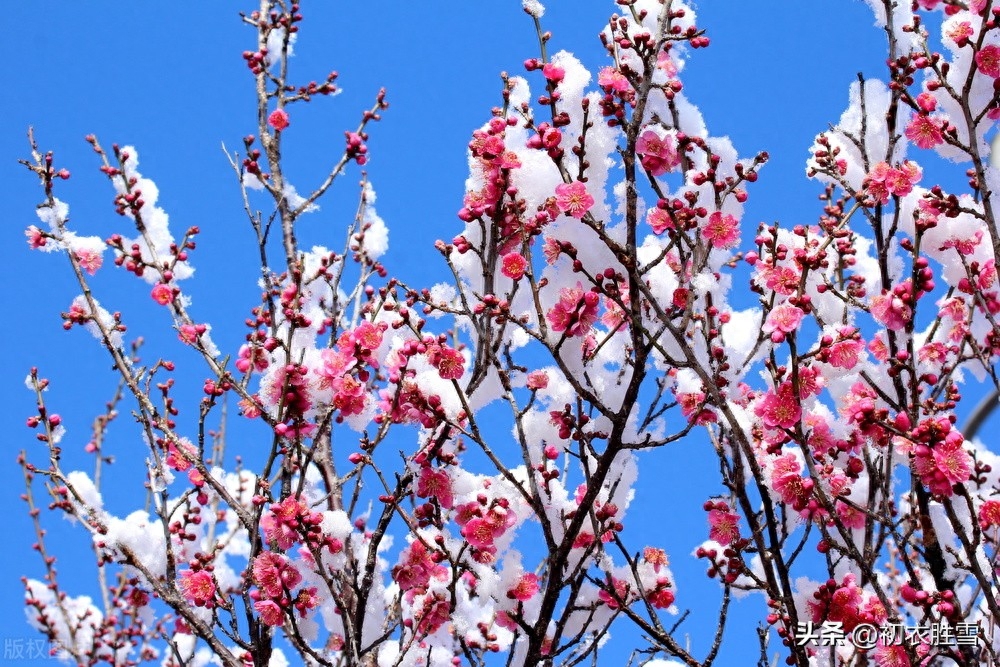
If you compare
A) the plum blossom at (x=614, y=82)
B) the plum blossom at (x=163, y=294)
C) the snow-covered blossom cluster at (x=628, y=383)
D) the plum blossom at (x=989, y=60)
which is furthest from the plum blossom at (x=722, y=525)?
the plum blossom at (x=163, y=294)

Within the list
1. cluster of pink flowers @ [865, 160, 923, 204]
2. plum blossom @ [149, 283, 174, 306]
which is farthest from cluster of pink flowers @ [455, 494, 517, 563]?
cluster of pink flowers @ [865, 160, 923, 204]

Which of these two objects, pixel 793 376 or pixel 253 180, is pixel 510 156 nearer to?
pixel 793 376

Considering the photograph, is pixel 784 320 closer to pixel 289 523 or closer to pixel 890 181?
pixel 890 181

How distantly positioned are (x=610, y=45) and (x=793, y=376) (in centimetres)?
127

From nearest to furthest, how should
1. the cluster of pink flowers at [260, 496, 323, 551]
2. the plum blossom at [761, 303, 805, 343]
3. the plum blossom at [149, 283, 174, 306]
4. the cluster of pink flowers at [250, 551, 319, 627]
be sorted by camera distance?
the plum blossom at [761, 303, 805, 343] → the cluster of pink flowers at [260, 496, 323, 551] → the cluster of pink flowers at [250, 551, 319, 627] → the plum blossom at [149, 283, 174, 306]

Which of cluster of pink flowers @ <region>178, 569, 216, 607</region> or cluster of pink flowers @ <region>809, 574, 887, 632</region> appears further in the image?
cluster of pink flowers @ <region>178, 569, 216, 607</region>

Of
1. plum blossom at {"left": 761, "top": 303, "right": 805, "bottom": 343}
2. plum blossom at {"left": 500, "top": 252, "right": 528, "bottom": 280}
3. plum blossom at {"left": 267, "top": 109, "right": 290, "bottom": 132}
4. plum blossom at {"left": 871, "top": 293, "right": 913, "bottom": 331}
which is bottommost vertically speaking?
plum blossom at {"left": 761, "top": 303, "right": 805, "bottom": 343}

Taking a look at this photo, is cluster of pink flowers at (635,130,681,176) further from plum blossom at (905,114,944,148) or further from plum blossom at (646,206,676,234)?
plum blossom at (905,114,944,148)

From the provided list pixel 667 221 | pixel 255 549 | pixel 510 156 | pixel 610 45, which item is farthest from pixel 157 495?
pixel 610 45

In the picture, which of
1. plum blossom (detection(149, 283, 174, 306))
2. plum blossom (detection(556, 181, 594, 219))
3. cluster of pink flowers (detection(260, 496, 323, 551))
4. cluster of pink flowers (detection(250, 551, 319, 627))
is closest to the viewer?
plum blossom (detection(556, 181, 594, 219))

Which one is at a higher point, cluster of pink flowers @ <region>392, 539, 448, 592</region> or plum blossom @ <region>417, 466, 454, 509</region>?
plum blossom @ <region>417, 466, 454, 509</region>

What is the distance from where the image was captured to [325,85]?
5.61 m

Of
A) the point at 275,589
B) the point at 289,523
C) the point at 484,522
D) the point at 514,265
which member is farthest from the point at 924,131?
the point at 275,589

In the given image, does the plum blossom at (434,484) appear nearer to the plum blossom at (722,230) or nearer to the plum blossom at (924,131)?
the plum blossom at (722,230)
